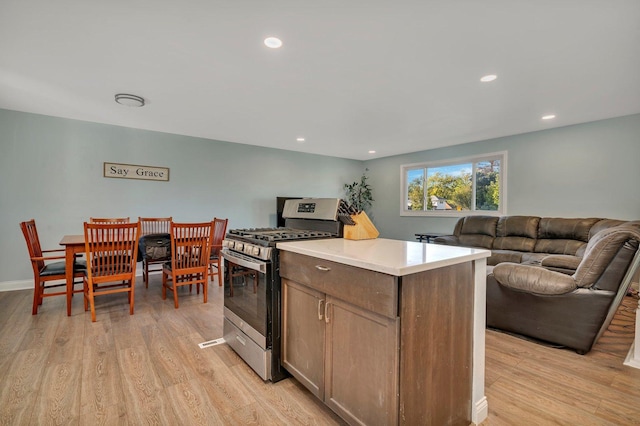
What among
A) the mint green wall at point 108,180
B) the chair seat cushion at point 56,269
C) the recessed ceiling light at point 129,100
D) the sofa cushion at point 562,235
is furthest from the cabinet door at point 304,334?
the sofa cushion at point 562,235

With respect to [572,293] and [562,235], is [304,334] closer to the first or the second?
[572,293]

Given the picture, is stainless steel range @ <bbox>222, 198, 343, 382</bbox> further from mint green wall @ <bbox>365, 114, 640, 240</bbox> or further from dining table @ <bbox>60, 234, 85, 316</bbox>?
mint green wall @ <bbox>365, 114, 640, 240</bbox>

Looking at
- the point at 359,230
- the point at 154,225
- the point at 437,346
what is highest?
the point at 359,230

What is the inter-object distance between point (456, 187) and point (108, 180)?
6089mm

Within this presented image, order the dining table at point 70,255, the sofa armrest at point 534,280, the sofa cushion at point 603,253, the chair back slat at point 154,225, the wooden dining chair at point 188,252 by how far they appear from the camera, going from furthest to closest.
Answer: the chair back slat at point 154,225, the wooden dining chair at point 188,252, the dining table at point 70,255, the sofa armrest at point 534,280, the sofa cushion at point 603,253

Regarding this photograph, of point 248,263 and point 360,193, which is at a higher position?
point 360,193

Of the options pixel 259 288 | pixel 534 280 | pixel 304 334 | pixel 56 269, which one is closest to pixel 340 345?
pixel 304 334

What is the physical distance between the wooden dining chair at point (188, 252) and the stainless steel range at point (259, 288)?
120 cm

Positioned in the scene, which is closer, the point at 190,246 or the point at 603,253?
the point at 603,253

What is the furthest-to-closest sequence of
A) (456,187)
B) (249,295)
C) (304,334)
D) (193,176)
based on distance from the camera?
(456,187), (193,176), (249,295), (304,334)

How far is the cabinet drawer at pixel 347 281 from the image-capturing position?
4.04 feet

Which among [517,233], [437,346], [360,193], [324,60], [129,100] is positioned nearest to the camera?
[437,346]

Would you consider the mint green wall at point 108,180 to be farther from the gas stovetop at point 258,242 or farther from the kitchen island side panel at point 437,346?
the kitchen island side panel at point 437,346

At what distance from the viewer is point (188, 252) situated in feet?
11.4
